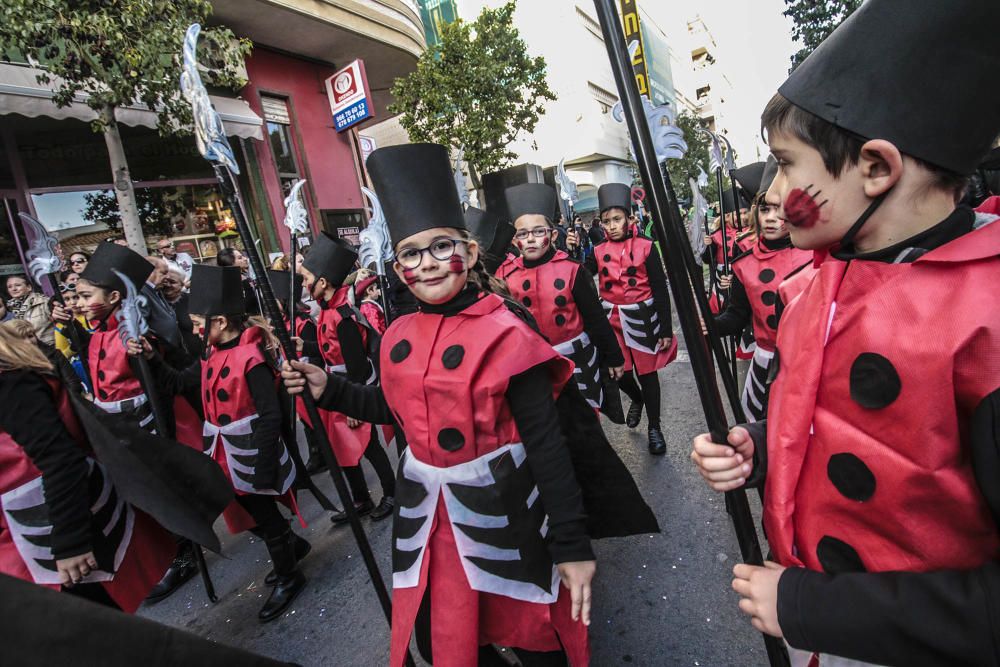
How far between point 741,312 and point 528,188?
6.12 ft

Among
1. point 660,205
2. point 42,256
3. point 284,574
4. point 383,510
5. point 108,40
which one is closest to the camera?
point 660,205

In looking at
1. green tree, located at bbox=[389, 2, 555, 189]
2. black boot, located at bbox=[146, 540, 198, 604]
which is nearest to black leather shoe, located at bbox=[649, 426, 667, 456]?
black boot, located at bbox=[146, 540, 198, 604]

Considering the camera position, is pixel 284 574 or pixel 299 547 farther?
pixel 299 547

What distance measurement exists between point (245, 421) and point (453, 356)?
6.62ft

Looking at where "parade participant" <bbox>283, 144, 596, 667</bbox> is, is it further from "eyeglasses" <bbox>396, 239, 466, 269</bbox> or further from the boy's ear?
the boy's ear

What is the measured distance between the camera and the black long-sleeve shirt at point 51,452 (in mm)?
2053

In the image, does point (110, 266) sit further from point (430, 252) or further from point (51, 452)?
point (430, 252)

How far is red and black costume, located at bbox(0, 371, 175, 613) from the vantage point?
2074 mm

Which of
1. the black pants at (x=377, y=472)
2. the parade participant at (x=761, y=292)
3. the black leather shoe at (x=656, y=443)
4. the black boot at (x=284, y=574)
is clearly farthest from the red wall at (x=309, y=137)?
the parade participant at (x=761, y=292)

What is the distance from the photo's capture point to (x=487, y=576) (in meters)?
Answer: 1.64

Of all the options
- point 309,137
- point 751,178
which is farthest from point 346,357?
point 309,137

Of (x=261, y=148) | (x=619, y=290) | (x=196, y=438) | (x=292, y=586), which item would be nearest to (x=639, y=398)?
(x=619, y=290)

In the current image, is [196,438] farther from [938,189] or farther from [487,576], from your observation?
[938,189]

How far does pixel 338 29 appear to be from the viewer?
12.9 m
